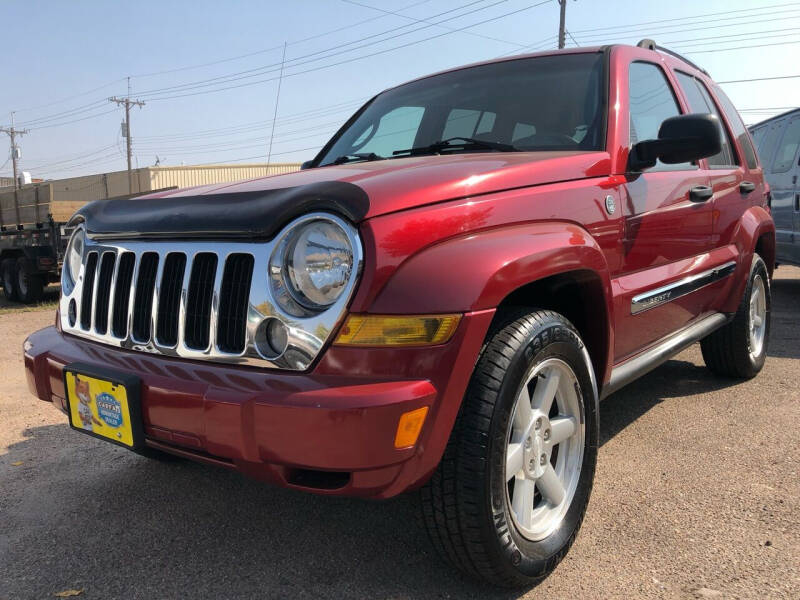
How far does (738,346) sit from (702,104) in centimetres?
146

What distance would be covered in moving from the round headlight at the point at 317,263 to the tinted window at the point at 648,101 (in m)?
1.63

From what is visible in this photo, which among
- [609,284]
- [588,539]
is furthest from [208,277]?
[588,539]

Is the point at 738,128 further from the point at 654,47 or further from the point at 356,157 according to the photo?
the point at 356,157

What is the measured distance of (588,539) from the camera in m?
2.38

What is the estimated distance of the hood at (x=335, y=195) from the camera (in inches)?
71.3

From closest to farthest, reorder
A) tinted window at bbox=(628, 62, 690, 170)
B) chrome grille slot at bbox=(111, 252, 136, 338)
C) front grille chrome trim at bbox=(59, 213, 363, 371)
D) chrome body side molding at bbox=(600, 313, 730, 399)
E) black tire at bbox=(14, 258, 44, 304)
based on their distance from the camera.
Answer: front grille chrome trim at bbox=(59, 213, 363, 371)
chrome grille slot at bbox=(111, 252, 136, 338)
chrome body side molding at bbox=(600, 313, 730, 399)
tinted window at bbox=(628, 62, 690, 170)
black tire at bbox=(14, 258, 44, 304)

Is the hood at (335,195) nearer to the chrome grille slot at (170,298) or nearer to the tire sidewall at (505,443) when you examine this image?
the chrome grille slot at (170,298)

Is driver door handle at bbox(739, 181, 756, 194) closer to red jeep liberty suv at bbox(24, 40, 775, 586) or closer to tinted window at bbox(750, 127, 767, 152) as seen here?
red jeep liberty suv at bbox(24, 40, 775, 586)

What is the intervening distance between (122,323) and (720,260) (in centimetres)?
300

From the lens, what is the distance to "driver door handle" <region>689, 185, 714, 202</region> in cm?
320

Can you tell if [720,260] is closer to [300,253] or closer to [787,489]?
[787,489]

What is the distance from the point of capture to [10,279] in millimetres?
11180

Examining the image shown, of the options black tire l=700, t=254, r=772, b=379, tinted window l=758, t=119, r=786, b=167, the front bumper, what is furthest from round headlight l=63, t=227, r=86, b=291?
tinted window l=758, t=119, r=786, b=167

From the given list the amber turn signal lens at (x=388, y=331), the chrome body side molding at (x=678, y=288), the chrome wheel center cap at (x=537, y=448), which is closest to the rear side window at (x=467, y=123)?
the chrome body side molding at (x=678, y=288)
